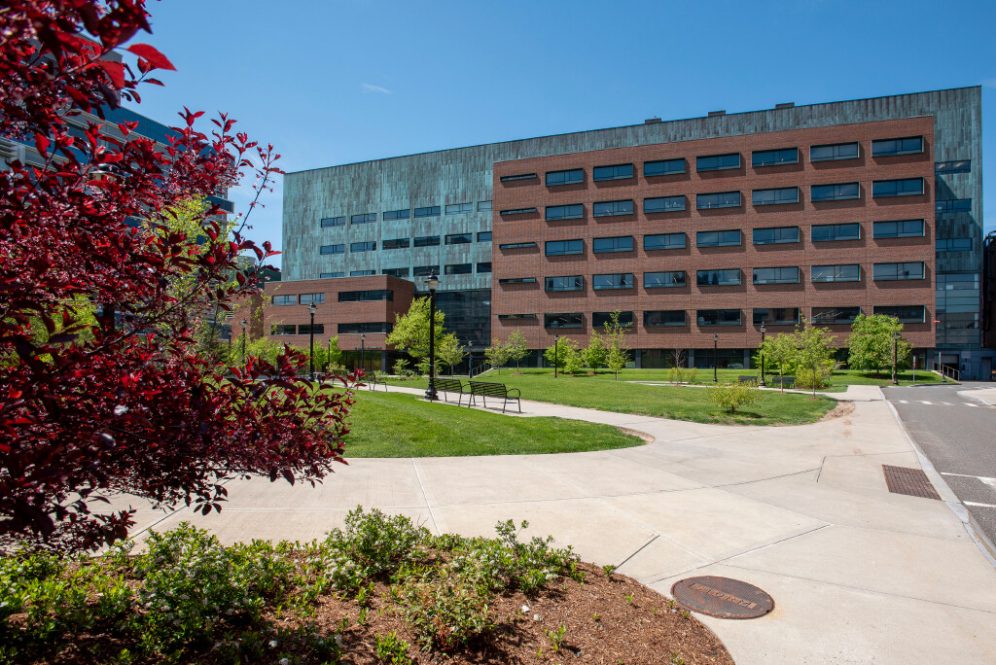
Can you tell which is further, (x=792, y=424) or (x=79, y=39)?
(x=792, y=424)

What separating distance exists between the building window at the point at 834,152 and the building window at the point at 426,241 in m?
45.4

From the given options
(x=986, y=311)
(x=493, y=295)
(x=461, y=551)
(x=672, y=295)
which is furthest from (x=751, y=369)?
(x=461, y=551)

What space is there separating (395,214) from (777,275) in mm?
49842

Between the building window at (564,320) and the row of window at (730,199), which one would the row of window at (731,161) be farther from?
the building window at (564,320)

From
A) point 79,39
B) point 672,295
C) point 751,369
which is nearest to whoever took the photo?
point 79,39

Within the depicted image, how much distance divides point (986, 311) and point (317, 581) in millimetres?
105521

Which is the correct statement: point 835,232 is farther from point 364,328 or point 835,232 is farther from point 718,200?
point 364,328

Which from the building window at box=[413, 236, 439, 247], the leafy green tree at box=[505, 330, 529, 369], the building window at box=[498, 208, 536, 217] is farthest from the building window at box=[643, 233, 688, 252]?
the building window at box=[413, 236, 439, 247]

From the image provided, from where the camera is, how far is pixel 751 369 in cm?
5550

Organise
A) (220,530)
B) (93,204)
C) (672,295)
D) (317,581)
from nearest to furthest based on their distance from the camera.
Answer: (93,204), (317,581), (220,530), (672,295)

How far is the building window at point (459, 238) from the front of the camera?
73.7m

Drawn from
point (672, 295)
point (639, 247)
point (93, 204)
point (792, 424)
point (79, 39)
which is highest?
point (639, 247)

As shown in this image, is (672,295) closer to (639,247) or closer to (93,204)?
(639,247)

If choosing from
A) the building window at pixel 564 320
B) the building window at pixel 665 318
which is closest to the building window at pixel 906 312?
the building window at pixel 665 318
